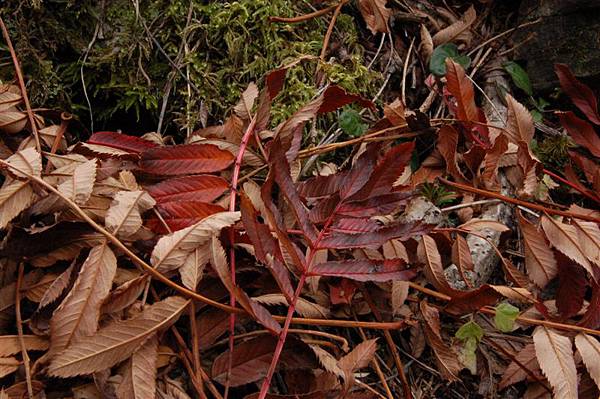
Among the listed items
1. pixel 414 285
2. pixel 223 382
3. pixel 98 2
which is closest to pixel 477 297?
pixel 414 285

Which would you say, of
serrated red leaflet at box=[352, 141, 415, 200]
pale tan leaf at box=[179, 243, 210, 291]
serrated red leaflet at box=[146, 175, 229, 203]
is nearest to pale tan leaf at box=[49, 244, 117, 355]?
pale tan leaf at box=[179, 243, 210, 291]

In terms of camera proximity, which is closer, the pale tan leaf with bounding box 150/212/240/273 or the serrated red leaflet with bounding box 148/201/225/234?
the pale tan leaf with bounding box 150/212/240/273

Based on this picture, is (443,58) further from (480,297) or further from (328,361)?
(328,361)

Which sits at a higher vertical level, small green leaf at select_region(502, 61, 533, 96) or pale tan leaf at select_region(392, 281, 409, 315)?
small green leaf at select_region(502, 61, 533, 96)

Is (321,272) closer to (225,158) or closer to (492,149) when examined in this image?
(225,158)

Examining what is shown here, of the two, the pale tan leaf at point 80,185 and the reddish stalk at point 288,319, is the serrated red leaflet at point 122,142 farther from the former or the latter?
the reddish stalk at point 288,319

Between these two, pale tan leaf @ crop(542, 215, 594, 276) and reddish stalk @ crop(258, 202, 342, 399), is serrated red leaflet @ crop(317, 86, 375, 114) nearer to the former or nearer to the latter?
reddish stalk @ crop(258, 202, 342, 399)
